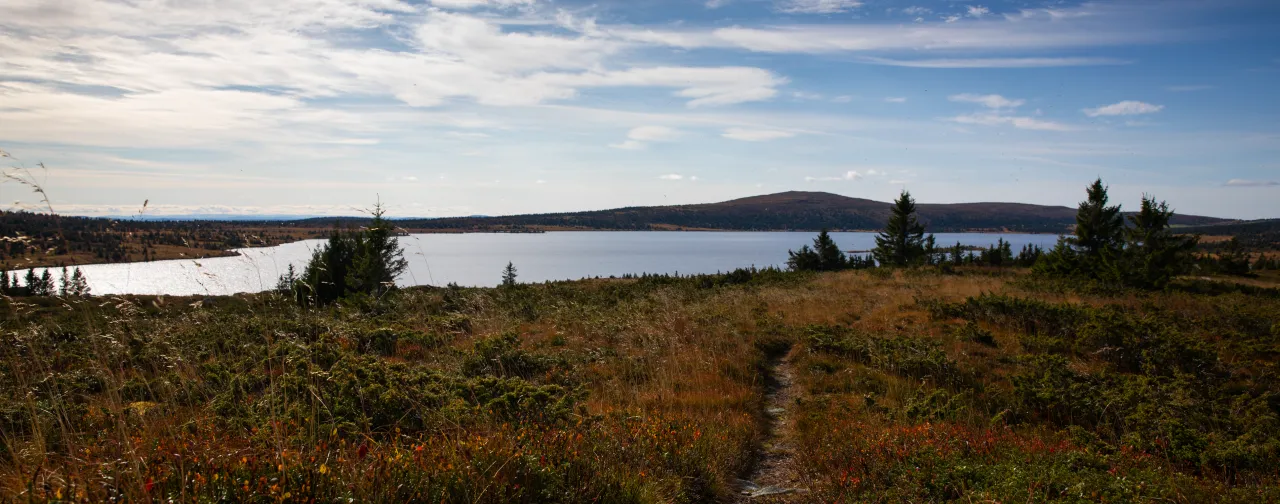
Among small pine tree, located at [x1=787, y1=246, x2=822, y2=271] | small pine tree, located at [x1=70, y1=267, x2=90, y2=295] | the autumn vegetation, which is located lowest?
small pine tree, located at [x1=787, y1=246, x2=822, y2=271]

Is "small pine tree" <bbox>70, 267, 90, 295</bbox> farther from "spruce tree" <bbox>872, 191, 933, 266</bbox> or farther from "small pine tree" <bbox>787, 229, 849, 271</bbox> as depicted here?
"small pine tree" <bbox>787, 229, 849, 271</bbox>

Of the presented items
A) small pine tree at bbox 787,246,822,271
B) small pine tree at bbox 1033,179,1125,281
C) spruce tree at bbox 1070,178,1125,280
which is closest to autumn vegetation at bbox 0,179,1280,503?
small pine tree at bbox 1033,179,1125,281

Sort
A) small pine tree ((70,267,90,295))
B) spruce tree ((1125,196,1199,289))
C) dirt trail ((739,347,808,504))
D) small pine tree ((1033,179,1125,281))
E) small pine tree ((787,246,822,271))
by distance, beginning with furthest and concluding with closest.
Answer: small pine tree ((787,246,822,271)), small pine tree ((1033,179,1125,281)), spruce tree ((1125,196,1199,289)), dirt trail ((739,347,808,504)), small pine tree ((70,267,90,295))

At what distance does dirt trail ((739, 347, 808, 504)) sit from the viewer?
16.0ft

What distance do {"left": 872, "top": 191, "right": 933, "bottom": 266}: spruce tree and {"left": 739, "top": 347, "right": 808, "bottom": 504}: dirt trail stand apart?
1766 inches

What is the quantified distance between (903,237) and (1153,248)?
24400 mm

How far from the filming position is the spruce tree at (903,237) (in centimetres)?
4941

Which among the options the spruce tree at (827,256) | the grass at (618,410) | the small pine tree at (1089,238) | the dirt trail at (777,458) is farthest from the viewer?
the spruce tree at (827,256)

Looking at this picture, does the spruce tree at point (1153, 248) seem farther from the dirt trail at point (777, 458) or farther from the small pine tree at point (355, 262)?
the small pine tree at point (355, 262)

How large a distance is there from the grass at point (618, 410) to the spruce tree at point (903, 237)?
38.1 meters

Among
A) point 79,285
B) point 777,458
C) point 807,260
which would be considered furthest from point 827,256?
point 79,285

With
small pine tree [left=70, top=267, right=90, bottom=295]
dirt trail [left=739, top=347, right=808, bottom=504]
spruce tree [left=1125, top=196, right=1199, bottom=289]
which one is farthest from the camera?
spruce tree [left=1125, top=196, right=1199, bottom=289]

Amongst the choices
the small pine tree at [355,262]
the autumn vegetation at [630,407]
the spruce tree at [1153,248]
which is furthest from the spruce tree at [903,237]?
the small pine tree at [355,262]

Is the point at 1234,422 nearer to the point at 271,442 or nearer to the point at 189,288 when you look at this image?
the point at 271,442
